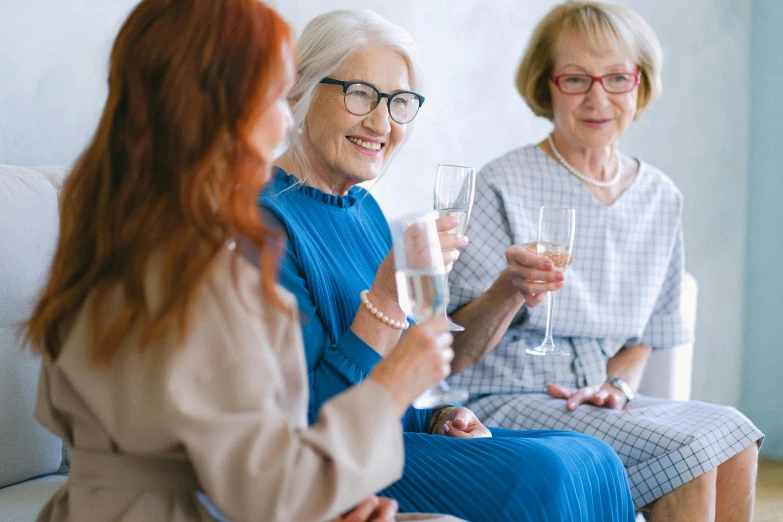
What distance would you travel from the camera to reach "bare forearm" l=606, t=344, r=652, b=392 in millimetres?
2463

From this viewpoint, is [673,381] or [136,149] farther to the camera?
[673,381]

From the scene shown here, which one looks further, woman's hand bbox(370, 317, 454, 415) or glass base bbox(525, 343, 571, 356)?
glass base bbox(525, 343, 571, 356)

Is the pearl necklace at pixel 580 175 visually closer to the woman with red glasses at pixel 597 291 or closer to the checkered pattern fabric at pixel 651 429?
the woman with red glasses at pixel 597 291

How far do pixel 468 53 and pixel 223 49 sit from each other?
227 centimetres

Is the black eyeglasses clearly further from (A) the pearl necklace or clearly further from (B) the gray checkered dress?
(A) the pearl necklace

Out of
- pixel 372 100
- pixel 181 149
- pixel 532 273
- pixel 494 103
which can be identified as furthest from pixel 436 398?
pixel 494 103

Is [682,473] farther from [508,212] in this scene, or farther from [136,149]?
[136,149]

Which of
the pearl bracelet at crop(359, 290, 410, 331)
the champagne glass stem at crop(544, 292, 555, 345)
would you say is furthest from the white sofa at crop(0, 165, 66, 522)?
the champagne glass stem at crop(544, 292, 555, 345)

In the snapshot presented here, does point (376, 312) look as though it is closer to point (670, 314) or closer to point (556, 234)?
point (556, 234)

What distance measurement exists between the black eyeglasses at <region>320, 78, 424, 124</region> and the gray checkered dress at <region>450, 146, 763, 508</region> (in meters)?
0.52

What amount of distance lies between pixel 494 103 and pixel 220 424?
2.53 m

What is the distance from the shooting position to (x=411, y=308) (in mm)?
1229

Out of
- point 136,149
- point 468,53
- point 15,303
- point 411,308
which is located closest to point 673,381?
point 468,53

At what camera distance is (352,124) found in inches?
73.0
